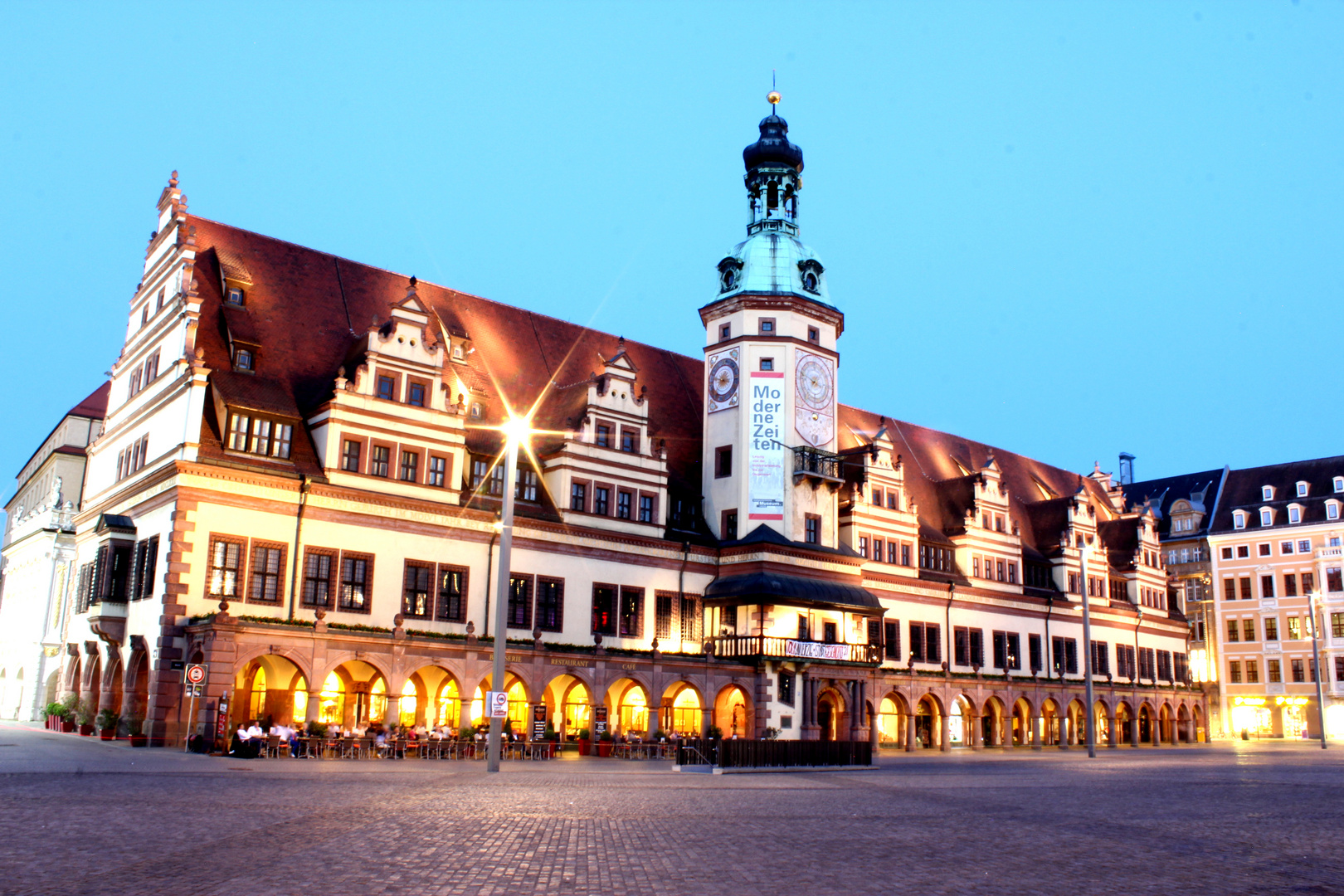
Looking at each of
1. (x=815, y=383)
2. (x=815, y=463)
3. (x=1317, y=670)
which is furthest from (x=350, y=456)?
(x=1317, y=670)

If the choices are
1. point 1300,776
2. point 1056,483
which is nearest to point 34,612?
point 1300,776

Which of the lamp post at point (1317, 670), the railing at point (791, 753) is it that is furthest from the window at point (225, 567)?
the lamp post at point (1317, 670)

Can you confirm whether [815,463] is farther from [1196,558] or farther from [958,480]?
[1196,558]

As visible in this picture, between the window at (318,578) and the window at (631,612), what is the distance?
46.7ft

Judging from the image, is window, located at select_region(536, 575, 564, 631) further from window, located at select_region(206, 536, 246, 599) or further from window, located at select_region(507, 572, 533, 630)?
window, located at select_region(206, 536, 246, 599)

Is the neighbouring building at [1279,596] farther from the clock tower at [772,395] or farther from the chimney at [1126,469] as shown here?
→ the clock tower at [772,395]

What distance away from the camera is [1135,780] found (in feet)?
115

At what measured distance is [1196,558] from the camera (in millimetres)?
103125

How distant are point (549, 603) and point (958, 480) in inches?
1297

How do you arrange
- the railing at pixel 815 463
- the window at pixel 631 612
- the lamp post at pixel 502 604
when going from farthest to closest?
the railing at pixel 815 463 < the window at pixel 631 612 < the lamp post at pixel 502 604

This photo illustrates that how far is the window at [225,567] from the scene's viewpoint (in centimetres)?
4131

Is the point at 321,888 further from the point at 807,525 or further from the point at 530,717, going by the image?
the point at 807,525

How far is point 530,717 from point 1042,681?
40843 mm

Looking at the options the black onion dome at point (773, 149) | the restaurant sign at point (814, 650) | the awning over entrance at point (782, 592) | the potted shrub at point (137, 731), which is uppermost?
the black onion dome at point (773, 149)
